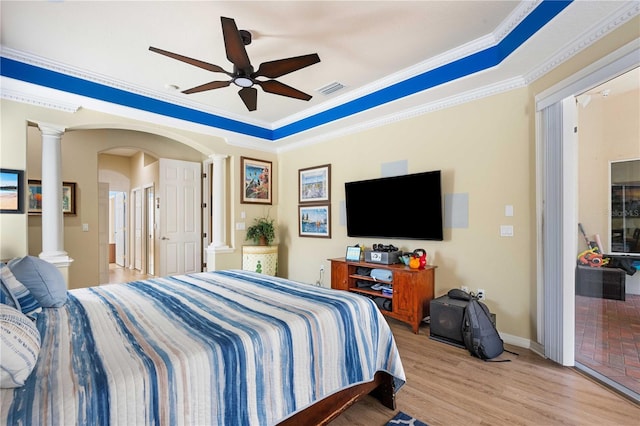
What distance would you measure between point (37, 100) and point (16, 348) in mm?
3263

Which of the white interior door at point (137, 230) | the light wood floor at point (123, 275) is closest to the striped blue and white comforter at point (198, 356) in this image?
the light wood floor at point (123, 275)

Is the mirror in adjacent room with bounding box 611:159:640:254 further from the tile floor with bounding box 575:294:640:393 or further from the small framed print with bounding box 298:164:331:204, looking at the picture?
the small framed print with bounding box 298:164:331:204

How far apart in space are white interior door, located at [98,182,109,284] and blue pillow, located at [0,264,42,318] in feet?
13.3

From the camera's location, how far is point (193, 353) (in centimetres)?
120

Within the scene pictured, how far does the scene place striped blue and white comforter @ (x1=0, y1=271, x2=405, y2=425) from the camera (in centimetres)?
99

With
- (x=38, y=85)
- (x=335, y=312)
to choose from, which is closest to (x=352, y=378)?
(x=335, y=312)

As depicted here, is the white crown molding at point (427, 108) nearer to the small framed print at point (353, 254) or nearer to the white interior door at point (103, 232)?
the small framed print at point (353, 254)

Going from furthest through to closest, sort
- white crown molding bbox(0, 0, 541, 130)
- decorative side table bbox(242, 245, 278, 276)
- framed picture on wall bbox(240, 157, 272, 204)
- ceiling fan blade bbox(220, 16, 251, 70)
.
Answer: framed picture on wall bbox(240, 157, 272, 204) → decorative side table bbox(242, 245, 278, 276) → white crown molding bbox(0, 0, 541, 130) → ceiling fan blade bbox(220, 16, 251, 70)

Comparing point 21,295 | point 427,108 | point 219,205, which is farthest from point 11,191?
point 427,108

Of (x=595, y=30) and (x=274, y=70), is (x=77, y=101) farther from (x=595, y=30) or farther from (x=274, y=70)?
(x=595, y=30)

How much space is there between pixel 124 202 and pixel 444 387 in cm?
833

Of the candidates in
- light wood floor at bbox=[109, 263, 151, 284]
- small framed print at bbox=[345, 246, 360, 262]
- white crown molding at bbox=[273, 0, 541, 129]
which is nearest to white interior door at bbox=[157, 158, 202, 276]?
light wood floor at bbox=[109, 263, 151, 284]

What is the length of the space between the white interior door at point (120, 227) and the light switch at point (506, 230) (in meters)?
8.15

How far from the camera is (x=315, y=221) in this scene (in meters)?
4.81
